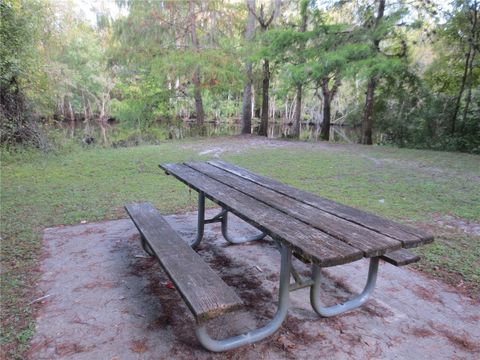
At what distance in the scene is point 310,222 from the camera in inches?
71.3

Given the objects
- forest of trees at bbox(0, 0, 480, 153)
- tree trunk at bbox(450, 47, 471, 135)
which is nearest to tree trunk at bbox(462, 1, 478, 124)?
forest of trees at bbox(0, 0, 480, 153)

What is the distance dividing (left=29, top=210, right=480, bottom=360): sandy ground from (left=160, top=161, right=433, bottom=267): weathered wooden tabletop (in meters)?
0.58

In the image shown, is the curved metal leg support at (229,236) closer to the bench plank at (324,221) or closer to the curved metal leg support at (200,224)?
the curved metal leg support at (200,224)

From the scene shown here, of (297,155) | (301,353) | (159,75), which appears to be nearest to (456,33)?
(297,155)

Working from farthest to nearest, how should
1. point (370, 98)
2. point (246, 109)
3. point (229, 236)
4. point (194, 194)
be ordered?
point (246, 109), point (370, 98), point (194, 194), point (229, 236)

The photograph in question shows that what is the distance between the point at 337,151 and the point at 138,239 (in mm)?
6644

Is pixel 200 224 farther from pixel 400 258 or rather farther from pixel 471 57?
pixel 471 57

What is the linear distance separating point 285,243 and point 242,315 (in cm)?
71

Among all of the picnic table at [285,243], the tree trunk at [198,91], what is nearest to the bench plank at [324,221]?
the picnic table at [285,243]

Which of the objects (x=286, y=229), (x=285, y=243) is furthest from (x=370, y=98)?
(x=285, y=243)

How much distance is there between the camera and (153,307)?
2109mm

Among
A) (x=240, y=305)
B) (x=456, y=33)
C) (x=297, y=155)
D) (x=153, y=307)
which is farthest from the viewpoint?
(x=456, y=33)

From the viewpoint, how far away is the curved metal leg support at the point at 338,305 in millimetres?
1937

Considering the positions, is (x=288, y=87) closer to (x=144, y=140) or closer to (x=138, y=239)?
(x=144, y=140)
